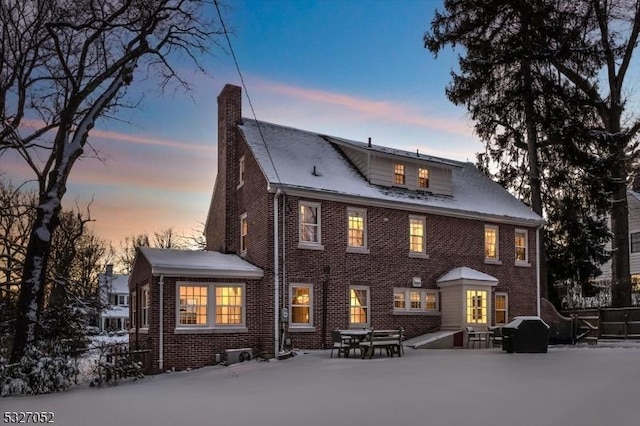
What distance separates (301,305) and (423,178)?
336 inches

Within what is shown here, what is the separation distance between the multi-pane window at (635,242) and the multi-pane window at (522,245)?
16.4 meters

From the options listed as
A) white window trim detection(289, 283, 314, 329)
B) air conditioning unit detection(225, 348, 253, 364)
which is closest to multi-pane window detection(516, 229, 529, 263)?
white window trim detection(289, 283, 314, 329)

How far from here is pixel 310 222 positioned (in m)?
21.8

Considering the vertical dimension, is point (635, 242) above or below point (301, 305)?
above

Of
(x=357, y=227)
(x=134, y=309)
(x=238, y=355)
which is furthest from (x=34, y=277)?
(x=357, y=227)

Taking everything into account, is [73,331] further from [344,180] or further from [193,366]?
[344,180]

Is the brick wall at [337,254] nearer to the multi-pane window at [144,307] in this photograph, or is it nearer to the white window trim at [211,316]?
the white window trim at [211,316]

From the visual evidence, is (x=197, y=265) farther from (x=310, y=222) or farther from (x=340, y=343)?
(x=340, y=343)

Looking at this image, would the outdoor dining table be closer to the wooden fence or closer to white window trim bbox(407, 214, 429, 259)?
white window trim bbox(407, 214, 429, 259)

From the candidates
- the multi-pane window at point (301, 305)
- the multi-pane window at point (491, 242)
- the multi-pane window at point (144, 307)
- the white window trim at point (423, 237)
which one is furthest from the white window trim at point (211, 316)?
the multi-pane window at point (491, 242)

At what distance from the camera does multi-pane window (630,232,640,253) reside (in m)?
39.9

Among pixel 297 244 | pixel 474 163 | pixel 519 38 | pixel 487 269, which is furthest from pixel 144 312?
pixel 519 38

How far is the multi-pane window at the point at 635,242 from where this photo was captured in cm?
3988

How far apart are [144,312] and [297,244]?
586 centimetres
